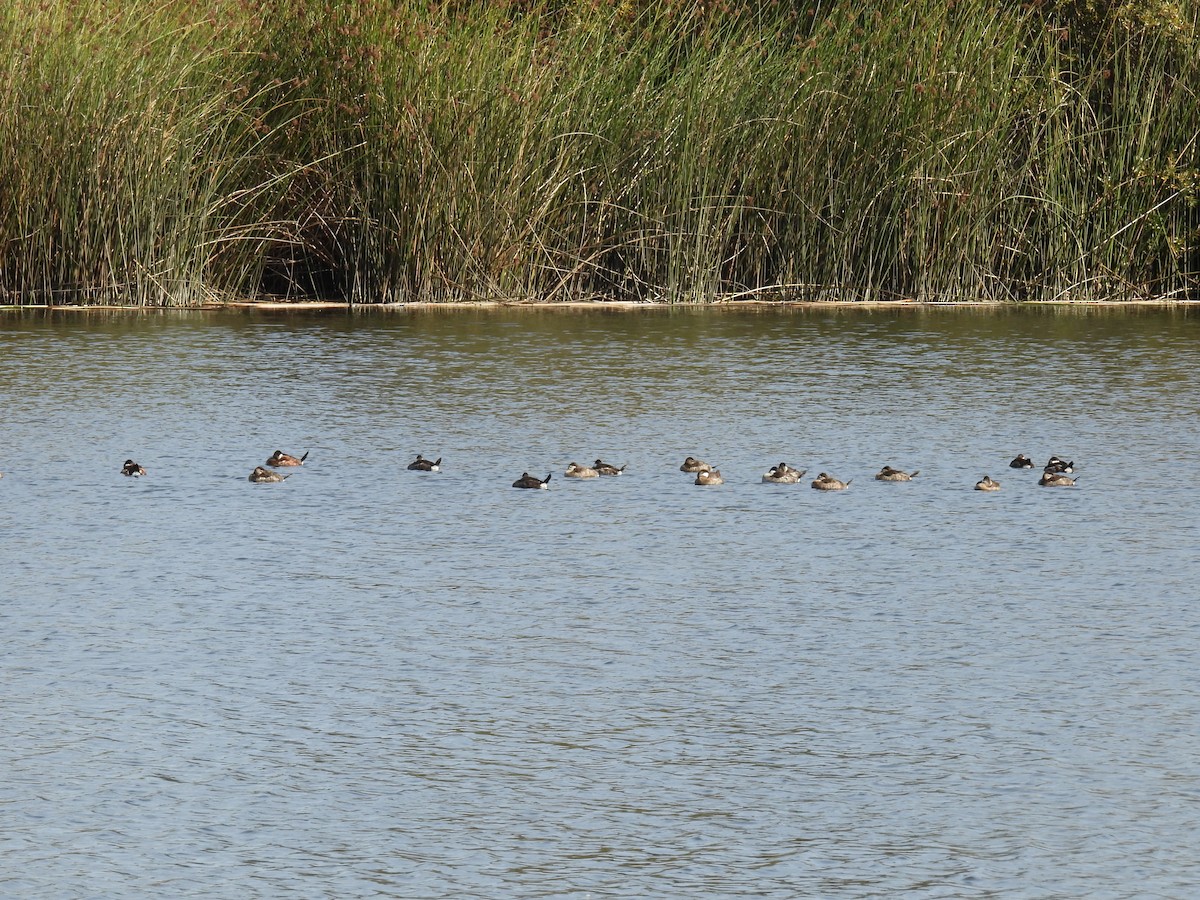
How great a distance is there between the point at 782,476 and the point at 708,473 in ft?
1.19

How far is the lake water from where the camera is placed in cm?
497

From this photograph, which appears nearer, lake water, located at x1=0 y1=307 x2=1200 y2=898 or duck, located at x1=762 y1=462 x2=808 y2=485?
lake water, located at x1=0 y1=307 x2=1200 y2=898

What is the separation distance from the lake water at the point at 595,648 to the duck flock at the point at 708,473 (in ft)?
0.24

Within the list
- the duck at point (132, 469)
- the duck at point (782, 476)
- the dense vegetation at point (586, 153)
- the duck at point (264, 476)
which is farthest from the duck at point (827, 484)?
the dense vegetation at point (586, 153)

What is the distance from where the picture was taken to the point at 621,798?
5324 millimetres

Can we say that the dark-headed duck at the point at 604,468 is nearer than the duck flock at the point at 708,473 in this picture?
No

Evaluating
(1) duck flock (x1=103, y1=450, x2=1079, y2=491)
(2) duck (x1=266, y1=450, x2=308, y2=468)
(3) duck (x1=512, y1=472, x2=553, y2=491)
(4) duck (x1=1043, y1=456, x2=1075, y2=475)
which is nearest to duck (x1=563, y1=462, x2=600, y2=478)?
(1) duck flock (x1=103, y1=450, x2=1079, y2=491)

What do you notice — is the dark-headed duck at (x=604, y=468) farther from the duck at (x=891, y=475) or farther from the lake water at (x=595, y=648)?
the duck at (x=891, y=475)

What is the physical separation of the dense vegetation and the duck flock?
857 centimetres

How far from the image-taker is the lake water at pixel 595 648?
4.97 m

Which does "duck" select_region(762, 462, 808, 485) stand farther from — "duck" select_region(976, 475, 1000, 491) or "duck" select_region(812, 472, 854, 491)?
"duck" select_region(976, 475, 1000, 491)

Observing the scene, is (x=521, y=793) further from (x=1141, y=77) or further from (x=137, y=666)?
A: (x=1141, y=77)

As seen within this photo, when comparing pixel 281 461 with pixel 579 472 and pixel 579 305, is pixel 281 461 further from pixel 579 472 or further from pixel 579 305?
pixel 579 305

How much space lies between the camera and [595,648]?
6.86 meters
